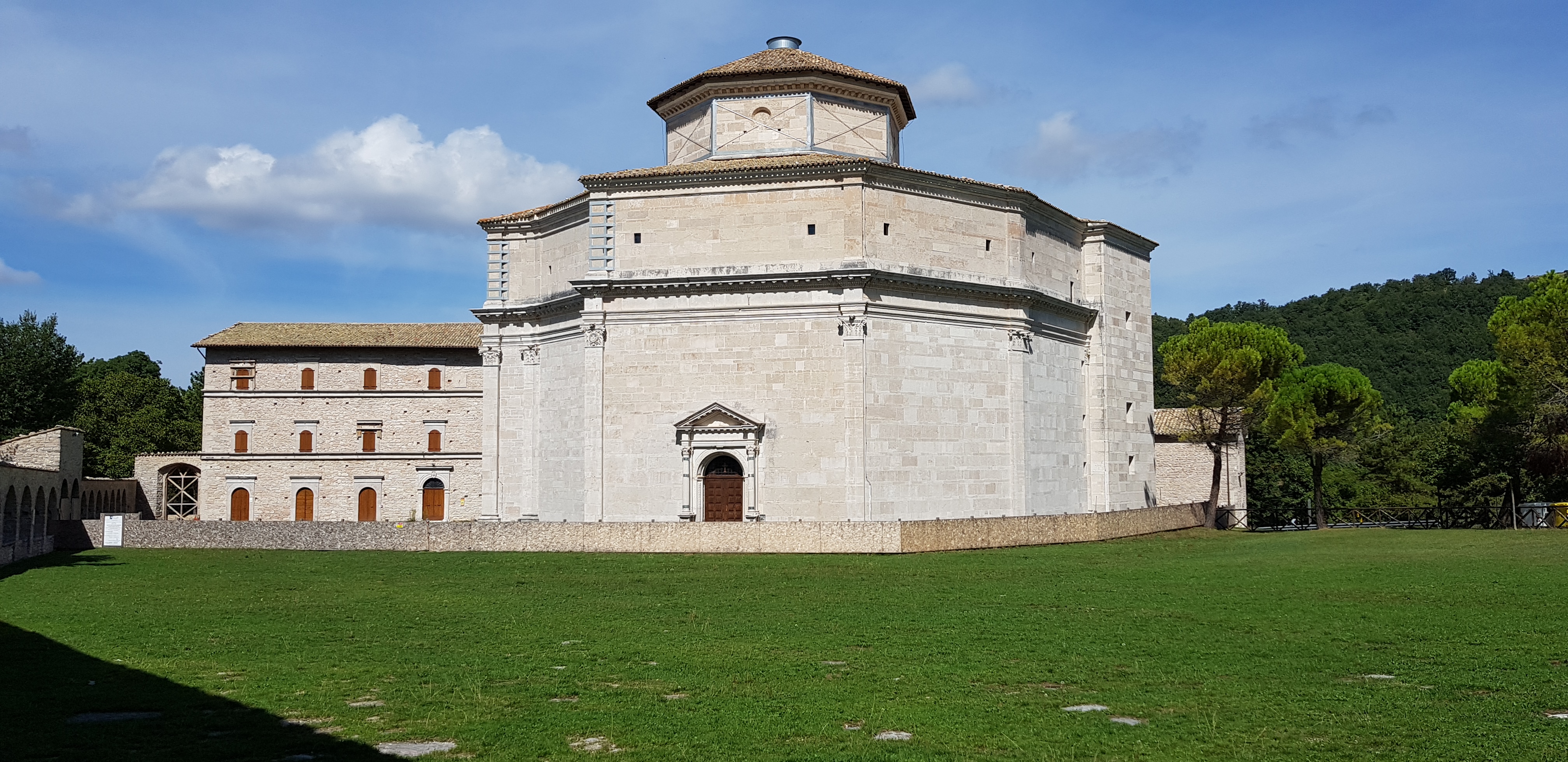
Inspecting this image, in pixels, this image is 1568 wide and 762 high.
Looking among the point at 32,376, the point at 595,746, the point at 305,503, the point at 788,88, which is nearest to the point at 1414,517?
the point at 788,88

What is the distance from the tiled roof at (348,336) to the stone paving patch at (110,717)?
4522cm

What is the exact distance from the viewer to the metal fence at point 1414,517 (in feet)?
132

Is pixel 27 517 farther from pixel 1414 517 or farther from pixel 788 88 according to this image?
pixel 1414 517

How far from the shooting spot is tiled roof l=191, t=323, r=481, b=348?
182 ft

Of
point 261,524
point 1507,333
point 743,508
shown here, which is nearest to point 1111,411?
point 1507,333

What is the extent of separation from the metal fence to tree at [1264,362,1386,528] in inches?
132

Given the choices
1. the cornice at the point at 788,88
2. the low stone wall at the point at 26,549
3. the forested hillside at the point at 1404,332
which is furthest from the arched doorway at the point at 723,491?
the forested hillside at the point at 1404,332

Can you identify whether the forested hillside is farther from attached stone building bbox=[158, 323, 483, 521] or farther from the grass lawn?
the grass lawn

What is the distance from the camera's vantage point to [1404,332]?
95.2m

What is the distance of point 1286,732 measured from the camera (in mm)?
9820

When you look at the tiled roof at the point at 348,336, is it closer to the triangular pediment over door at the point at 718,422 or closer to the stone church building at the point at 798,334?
the stone church building at the point at 798,334

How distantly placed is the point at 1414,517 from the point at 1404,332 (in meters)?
48.9

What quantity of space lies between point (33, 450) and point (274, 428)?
16.7 meters

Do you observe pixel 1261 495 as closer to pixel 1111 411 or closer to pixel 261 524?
pixel 1111 411
